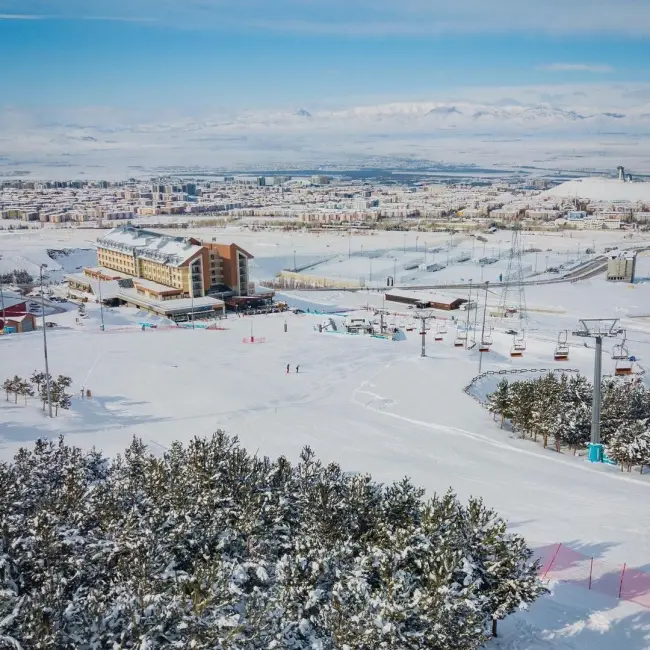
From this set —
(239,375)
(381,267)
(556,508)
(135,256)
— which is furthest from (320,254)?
(556,508)

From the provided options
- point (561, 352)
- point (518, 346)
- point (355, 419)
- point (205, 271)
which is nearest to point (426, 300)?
point (205, 271)

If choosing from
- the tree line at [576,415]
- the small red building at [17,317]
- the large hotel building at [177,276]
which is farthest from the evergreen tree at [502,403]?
the small red building at [17,317]

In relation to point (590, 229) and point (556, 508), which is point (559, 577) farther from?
point (590, 229)

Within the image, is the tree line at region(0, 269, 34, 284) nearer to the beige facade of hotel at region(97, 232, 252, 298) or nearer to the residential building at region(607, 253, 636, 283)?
the beige facade of hotel at region(97, 232, 252, 298)

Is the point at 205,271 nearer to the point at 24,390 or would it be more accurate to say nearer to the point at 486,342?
the point at 486,342

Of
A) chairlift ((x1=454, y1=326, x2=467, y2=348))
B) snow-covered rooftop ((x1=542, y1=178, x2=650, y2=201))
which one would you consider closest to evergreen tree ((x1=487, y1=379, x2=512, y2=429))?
chairlift ((x1=454, y1=326, x2=467, y2=348))

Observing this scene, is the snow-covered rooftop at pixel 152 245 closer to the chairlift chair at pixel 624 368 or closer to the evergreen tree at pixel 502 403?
the chairlift chair at pixel 624 368
